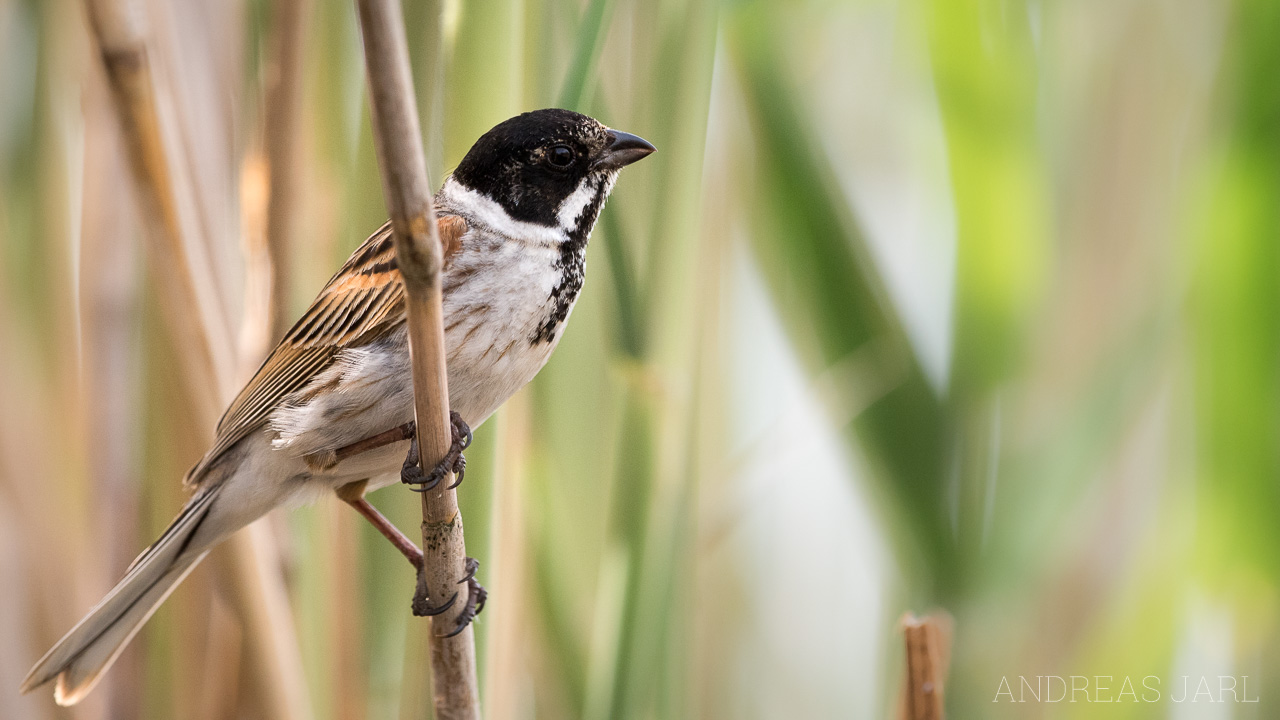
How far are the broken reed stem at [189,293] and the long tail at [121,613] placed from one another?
115 mm

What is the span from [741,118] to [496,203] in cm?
53

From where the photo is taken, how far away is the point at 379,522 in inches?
61.4

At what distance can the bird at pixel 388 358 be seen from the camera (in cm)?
150

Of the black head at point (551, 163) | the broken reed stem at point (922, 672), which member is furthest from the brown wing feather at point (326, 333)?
the broken reed stem at point (922, 672)

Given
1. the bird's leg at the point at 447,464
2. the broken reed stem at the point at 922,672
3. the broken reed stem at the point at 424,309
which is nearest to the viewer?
the broken reed stem at the point at 424,309

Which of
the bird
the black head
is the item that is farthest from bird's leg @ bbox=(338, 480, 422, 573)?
the black head

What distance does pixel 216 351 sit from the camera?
1326mm

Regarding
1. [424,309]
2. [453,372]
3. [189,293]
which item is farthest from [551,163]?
[424,309]

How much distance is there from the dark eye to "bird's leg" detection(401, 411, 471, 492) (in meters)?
0.53

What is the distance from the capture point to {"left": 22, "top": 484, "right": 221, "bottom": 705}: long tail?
142cm

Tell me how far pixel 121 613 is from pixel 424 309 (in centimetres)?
92

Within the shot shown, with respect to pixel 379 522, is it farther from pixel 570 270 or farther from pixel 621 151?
pixel 621 151

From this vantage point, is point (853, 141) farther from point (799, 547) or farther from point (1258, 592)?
point (1258, 592)

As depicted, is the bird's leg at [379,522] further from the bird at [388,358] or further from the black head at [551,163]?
the black head at [551,163]
